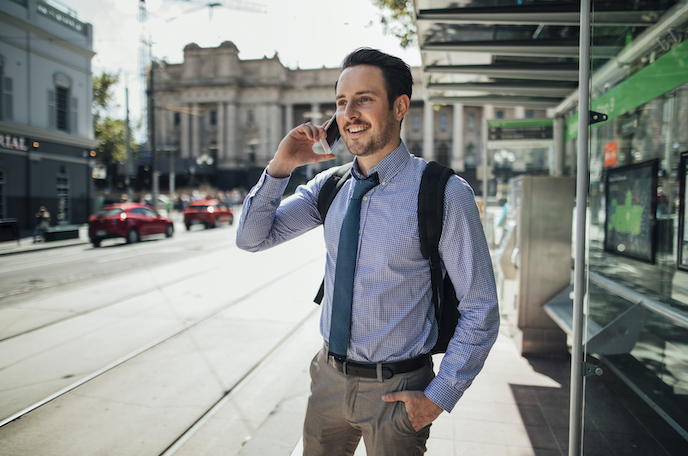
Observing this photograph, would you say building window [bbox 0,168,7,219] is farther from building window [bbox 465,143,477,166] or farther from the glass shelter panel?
building window [bbox 465,143,477,166]

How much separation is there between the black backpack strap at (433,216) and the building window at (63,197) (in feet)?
72.5

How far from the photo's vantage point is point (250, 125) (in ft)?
189

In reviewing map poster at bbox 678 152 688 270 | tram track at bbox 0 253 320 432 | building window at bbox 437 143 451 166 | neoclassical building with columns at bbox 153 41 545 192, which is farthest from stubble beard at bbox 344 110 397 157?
building window at bbox 437 143 451 166

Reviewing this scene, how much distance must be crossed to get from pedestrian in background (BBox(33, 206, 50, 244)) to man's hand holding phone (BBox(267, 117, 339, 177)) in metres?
16.4

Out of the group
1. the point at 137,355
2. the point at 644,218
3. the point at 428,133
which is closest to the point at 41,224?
the point at 137,355

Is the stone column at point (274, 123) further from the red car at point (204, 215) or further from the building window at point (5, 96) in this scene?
the building window at point (5, 96)

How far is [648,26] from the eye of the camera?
11.5 feet

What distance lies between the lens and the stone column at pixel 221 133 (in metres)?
57.9

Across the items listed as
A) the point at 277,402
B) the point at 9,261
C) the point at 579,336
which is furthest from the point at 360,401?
the point at 9,261

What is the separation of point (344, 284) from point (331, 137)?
640mm

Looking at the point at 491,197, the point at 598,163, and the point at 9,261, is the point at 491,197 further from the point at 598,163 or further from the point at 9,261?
the point at 9,261

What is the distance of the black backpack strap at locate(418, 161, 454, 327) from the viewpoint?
4.75ft

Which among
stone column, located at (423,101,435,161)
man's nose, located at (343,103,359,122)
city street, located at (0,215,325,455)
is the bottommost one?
city street, located at (0,215,325,455)

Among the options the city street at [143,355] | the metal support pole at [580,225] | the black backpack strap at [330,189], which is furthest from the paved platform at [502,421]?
the black backpack strap at [330,189]
